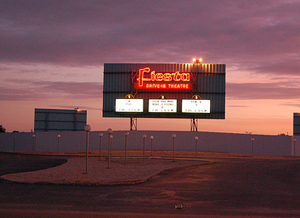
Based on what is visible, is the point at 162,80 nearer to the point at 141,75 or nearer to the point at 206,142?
the point at 141,75

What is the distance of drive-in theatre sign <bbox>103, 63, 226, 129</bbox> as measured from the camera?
57.8m

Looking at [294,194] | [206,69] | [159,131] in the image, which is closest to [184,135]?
[159,131]

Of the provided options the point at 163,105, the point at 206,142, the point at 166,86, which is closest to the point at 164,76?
the point at 166,86

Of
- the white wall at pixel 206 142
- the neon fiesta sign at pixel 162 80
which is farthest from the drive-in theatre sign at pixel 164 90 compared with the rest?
the white wall at pixel 206 142

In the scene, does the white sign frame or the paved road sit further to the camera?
the white sign frame

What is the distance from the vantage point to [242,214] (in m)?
12.1

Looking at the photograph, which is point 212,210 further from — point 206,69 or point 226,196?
point 206,69

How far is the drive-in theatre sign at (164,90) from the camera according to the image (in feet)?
190

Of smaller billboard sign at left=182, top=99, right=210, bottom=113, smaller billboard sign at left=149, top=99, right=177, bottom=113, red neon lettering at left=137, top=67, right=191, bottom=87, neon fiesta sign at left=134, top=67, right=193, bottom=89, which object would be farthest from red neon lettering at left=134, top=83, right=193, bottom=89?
smaller billboard sign at left=182, top=99, right=210, bottom=113

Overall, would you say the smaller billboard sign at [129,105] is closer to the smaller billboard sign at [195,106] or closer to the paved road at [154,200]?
the smaller billboard sign at [195,106]

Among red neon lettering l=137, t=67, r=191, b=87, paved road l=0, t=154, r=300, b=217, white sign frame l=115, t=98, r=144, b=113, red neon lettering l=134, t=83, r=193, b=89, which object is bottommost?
paved road l=0, t=154, r=300, b=217

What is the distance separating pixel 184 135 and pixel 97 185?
142ft

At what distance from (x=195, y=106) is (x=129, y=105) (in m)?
9.73

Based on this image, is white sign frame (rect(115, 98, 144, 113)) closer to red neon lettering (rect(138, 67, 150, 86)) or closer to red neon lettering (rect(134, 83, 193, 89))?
red neon lettering (rect(134, 83, 193, 89))
